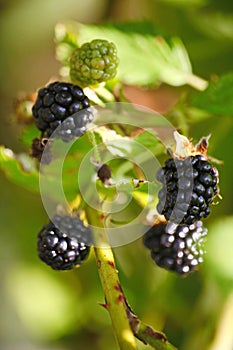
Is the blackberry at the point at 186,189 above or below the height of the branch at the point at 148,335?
above

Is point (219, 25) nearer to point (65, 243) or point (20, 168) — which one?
point (20, 168)

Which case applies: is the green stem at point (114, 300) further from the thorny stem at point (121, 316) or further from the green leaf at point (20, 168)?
the green leaf at point (20, 168)

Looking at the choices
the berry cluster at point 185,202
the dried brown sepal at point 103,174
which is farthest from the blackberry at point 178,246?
the dried brown sepal at point 103,174

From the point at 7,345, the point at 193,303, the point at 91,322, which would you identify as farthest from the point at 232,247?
the point at 7,345

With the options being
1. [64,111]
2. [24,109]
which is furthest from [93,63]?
[24,109]

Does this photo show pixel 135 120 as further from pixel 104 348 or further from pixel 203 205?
pixel 104 348

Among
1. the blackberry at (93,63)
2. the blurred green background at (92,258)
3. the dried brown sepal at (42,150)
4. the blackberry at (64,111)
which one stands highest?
the blackberry at (93,63)

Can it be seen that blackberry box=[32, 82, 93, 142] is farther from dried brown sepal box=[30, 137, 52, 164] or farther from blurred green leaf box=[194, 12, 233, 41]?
blurred green leaf box=[194, 12, 233, 41]
